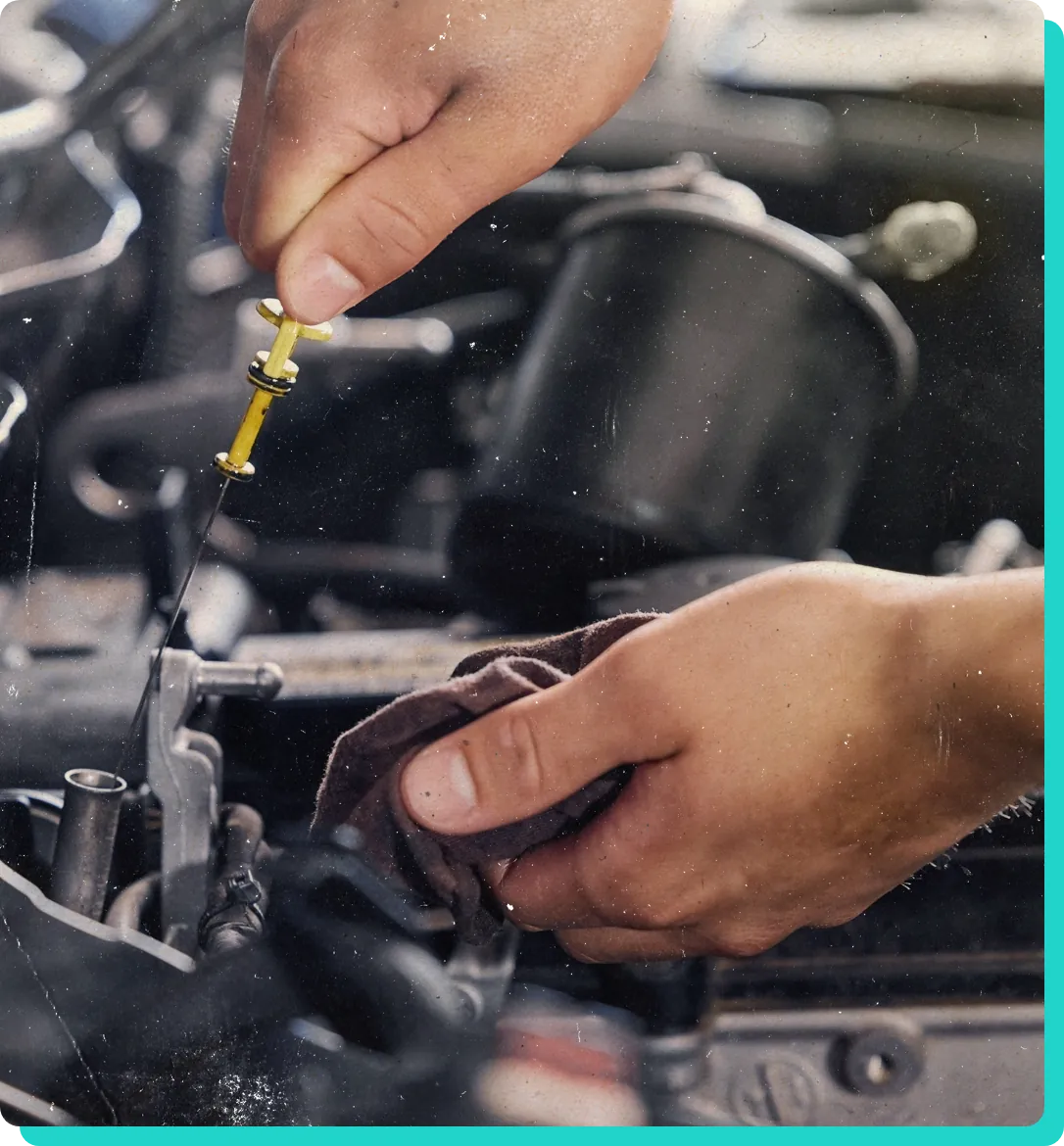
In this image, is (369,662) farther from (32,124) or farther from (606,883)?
(32,124)

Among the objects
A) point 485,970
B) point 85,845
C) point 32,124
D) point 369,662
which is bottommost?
point 485,970

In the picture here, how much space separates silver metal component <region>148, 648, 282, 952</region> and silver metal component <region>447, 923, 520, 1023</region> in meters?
0.24

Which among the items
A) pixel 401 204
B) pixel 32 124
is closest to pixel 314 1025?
pixel 401 204

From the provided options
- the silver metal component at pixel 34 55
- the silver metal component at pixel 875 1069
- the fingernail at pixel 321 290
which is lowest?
the silver metal component at pixel 875 1069

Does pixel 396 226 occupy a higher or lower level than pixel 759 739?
higher

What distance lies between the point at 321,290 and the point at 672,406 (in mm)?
324

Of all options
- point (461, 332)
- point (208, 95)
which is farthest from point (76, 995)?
point (208, 95)

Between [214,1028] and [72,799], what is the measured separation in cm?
25

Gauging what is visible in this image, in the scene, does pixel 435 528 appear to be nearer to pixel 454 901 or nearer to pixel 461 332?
pixel 461 332

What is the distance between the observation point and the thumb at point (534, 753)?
1.04m

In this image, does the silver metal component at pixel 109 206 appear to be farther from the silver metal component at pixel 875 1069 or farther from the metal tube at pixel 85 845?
the silver metal component at pixel 875 1069

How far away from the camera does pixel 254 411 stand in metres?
1.06

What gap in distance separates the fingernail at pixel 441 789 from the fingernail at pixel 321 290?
1.30ft

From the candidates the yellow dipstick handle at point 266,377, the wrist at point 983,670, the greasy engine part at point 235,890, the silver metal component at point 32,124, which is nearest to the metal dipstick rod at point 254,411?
the yellow dipstick handle at point 266,377
